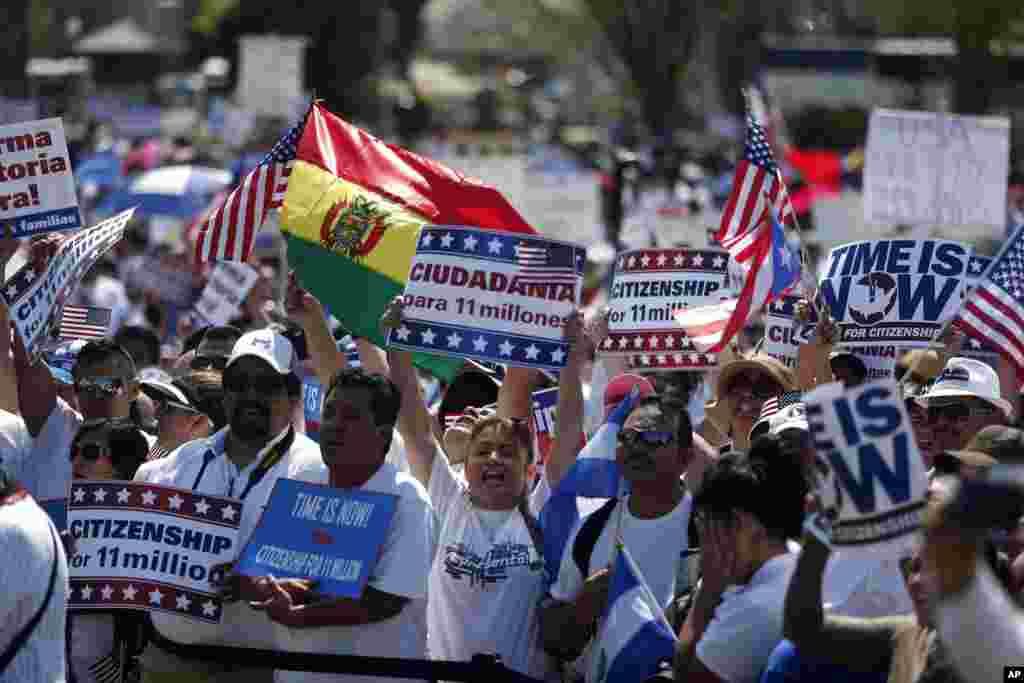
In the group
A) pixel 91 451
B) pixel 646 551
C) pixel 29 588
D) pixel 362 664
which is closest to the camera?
pixel 29 588

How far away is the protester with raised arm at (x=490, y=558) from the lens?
6762 millimetres

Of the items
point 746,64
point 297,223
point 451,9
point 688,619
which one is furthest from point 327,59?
point 451,9

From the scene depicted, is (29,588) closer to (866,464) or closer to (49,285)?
(866,464)

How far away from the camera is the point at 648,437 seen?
6.61 m

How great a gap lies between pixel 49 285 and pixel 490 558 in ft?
7.19

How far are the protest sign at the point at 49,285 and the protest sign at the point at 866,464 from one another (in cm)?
353

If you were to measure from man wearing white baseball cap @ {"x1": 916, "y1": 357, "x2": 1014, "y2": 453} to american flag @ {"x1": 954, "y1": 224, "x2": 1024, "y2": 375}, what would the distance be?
6.5 inches

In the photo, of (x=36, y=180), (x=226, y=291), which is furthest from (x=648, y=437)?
(x=226, y=291)

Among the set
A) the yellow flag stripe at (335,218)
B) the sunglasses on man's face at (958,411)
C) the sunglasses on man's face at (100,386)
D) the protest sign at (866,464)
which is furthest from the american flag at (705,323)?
the protest sign at (866,464)

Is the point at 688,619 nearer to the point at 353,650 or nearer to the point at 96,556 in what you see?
the point at 353,650

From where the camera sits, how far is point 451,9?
363 ft

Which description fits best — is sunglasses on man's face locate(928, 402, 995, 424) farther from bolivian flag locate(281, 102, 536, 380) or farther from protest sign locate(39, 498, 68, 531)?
protest sign locate(39, 498, 68, 531)

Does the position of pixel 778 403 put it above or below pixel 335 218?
below

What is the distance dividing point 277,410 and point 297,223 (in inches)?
90.2
